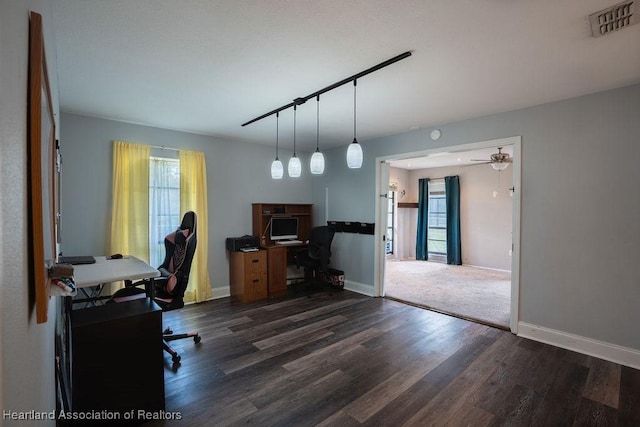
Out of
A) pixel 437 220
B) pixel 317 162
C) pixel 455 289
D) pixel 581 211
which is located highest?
pixel 317 162

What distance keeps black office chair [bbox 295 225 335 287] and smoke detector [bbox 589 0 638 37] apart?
3851 mm

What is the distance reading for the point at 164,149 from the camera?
4.20m

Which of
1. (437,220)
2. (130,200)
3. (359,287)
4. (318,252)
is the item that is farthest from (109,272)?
(437,220)

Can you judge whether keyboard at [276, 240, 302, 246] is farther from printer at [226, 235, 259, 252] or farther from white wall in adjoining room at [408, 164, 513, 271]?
Result: white wall in adjoining room at [408, 164, 513, 271]

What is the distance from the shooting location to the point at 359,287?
5059mm

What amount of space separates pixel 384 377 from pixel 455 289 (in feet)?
10.9

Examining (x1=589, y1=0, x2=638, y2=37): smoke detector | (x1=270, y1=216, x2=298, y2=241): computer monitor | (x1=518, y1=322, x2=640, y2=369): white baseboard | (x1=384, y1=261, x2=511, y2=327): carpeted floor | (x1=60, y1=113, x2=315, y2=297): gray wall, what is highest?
(x1=589, y1=0, x2=638, y2=37): smoke detector

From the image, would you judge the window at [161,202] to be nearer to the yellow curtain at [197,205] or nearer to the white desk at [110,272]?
the yellow curtain at [197,205]

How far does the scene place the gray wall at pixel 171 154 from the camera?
11.6ft

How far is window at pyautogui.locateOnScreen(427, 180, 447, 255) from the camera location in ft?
26.8

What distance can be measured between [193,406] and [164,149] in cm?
334

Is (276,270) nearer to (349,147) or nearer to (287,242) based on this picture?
(287,242)

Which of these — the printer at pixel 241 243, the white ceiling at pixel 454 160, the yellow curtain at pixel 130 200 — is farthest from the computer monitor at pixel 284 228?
the white ceiling at pixel 454 160

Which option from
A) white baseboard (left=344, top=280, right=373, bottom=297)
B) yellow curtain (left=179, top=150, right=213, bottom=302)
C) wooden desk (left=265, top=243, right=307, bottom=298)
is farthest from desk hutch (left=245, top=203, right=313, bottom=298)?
white baseboard (left=344, top=280, right=373, bottom=297)
